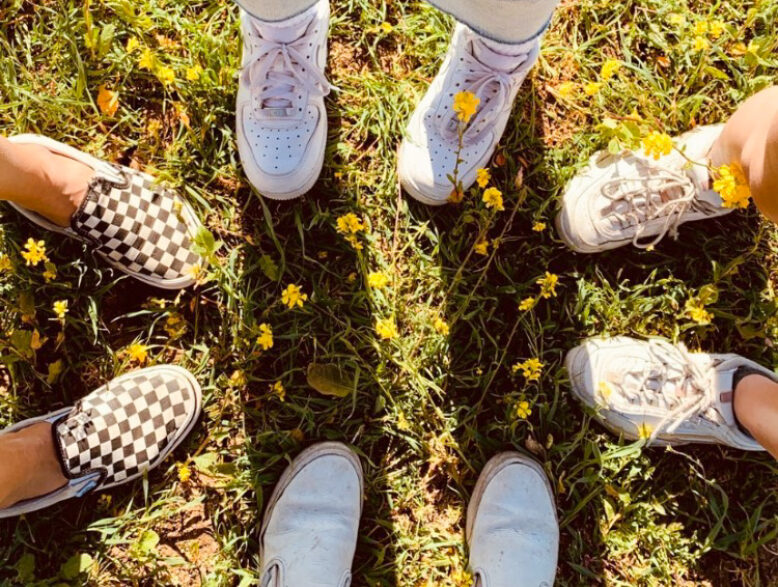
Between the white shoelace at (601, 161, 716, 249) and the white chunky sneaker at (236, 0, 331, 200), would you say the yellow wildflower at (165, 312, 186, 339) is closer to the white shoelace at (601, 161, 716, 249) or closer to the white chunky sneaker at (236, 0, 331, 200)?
the white chunky sneaker at (236, 0, 331, 200)

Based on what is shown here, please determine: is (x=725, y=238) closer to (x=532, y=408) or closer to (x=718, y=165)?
(x=718, y=165)

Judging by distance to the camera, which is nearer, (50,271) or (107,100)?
(50,271)

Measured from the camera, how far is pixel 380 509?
1.90m

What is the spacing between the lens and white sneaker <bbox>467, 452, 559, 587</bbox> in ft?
5.92

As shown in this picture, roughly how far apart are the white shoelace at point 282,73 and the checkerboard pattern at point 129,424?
0.85 m

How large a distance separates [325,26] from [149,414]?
1.24 m

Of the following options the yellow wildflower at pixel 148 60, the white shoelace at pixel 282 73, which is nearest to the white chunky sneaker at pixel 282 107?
the white shoelace at pixel 282 73

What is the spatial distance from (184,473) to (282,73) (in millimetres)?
1161

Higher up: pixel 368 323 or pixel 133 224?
pixel 133 224

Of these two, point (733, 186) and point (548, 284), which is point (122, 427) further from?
point (733, 186)

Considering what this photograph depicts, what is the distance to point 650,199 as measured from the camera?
186 centimetres

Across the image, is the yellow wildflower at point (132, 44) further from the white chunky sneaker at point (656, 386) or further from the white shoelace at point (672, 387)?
the white shoelace at point (672, 387)

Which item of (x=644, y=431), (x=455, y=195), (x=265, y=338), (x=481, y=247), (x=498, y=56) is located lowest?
(x=644, y=431)

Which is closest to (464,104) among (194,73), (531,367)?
(531,367)
